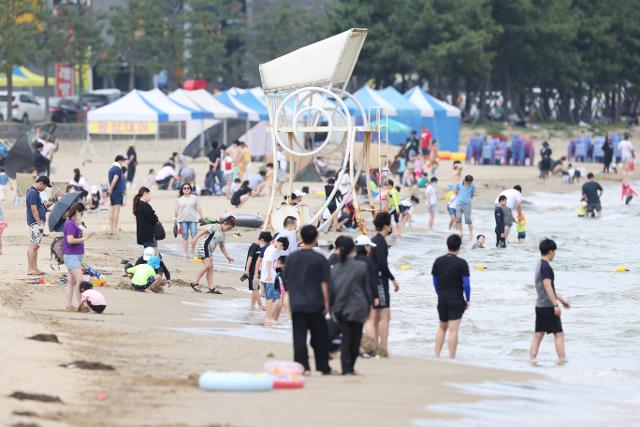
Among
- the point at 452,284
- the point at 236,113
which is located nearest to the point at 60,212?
the point at 452,284

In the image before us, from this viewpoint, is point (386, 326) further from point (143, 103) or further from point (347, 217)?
point (143, 103)

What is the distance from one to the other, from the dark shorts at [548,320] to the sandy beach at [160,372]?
725mm

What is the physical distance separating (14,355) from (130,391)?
4.88 ft

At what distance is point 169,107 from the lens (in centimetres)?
4228

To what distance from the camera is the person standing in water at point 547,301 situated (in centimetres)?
1351

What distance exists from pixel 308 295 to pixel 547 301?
9.63 ft

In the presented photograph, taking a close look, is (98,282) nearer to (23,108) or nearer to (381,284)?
(381,284)

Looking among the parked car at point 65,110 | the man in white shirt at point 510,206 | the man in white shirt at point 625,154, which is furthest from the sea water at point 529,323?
the parked car at point 65,110

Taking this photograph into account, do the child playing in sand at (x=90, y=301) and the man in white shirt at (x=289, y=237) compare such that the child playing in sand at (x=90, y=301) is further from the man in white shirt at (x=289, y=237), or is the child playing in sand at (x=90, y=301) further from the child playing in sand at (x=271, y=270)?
the man in white shirt at (x=289, y=237)

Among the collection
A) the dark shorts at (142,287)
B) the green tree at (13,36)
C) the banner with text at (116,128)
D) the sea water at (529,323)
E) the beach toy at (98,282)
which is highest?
the green tree at (13,36)

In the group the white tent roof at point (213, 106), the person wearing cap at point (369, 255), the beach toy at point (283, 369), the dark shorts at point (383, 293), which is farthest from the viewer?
the white tent roof at point (213, 106)

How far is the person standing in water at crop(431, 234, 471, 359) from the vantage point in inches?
520

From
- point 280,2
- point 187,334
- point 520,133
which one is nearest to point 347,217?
point 187,334

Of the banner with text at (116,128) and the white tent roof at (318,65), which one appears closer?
the white tent roof at (318,65)
